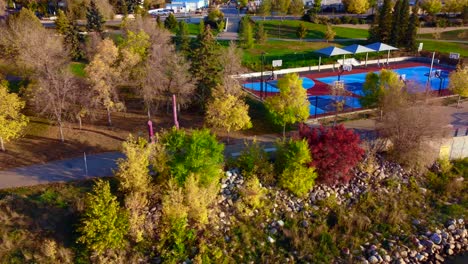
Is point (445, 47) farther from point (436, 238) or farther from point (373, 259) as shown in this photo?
point (373, 259)

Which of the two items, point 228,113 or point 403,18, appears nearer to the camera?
point 228,113

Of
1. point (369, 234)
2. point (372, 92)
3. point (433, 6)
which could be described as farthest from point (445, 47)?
point (369, 234)

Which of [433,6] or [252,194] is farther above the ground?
[433,6]

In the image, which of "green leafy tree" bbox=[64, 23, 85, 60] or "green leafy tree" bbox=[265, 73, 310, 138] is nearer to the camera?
"green leafy tree" bbox=[265, 73, 310, 138]

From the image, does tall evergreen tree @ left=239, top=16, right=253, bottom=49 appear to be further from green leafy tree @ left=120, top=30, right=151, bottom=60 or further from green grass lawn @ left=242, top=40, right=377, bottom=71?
green leafy tree @ left=120, top=30, right=151, bottom=60


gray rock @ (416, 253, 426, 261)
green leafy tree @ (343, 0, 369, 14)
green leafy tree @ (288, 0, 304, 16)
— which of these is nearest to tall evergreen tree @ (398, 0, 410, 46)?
green leafy tree @ (343, 0, 369, 14)

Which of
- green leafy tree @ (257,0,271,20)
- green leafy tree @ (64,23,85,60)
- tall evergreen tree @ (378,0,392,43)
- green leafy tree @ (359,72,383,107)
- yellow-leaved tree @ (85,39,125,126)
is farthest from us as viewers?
green leafy tree @ (257,0,271,20)
